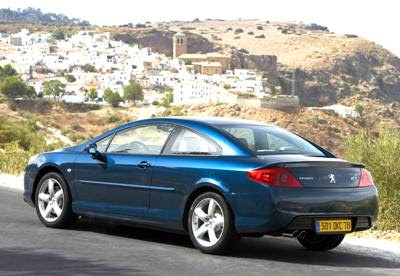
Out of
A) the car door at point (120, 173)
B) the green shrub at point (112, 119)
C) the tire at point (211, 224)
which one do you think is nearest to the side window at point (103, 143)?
the car door at point (120, 173)

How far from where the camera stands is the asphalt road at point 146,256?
7.69m

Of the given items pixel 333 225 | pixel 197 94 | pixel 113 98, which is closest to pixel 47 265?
pixel 333 225

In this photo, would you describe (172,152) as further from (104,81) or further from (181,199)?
(104,81)

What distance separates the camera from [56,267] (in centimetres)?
761

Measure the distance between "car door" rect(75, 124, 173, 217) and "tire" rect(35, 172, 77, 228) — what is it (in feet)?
0.59

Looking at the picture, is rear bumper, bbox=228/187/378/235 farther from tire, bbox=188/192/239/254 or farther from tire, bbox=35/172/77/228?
tire, bbox=35/172/77/228

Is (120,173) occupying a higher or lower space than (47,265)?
higher

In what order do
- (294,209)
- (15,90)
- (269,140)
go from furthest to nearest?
(15,90), (269,140), (294,209)

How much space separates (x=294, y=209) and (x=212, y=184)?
84 centimetres

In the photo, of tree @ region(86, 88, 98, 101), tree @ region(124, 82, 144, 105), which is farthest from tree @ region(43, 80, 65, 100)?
tree @ region(124, 82, 144, 105)

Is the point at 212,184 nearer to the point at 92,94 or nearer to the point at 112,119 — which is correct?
the point at 112,119

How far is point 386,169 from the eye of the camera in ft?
38.1

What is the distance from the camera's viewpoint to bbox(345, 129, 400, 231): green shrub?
1131 cm

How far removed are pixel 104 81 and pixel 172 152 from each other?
183 metres
